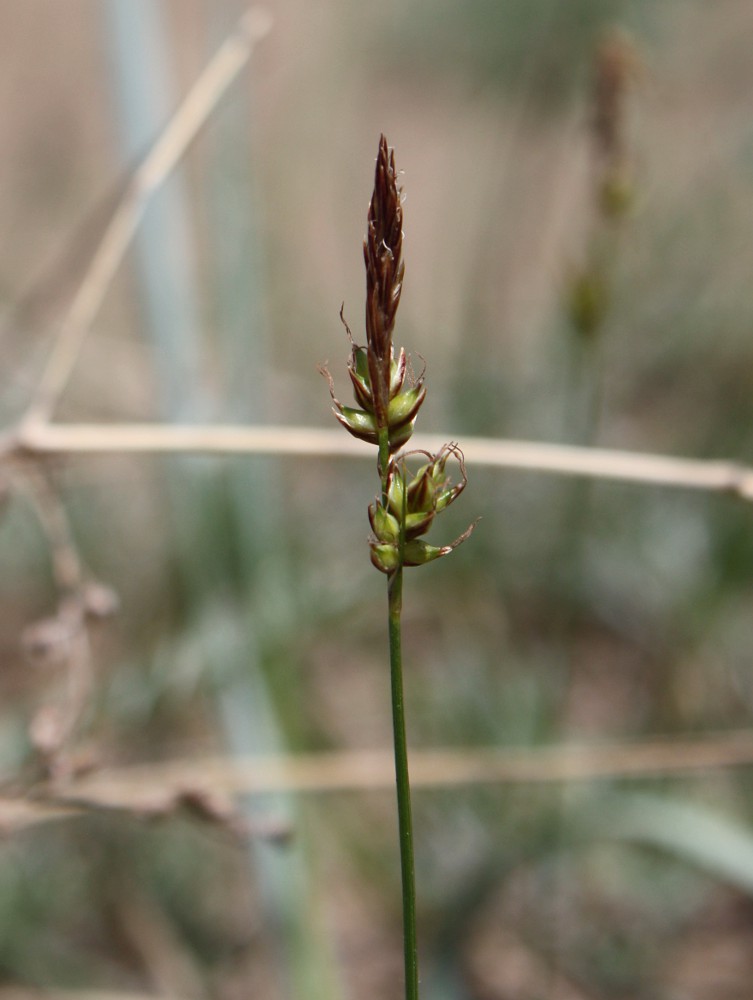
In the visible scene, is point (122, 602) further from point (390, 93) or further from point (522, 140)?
point (390, 93)

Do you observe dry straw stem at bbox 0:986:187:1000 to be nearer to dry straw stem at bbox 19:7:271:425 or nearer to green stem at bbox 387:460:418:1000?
dry straw stem at bbox 19:7:271:425

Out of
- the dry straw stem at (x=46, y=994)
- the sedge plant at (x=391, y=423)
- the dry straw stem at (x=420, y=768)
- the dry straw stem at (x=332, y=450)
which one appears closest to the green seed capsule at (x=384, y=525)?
the sedge plant at (x=391, y=423)

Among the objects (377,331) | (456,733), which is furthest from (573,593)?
(377,331)

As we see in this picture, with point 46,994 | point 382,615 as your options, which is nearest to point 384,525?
point 46,994

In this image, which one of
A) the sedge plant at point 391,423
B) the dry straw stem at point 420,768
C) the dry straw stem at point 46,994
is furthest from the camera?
the dry straw stem at point 46,994

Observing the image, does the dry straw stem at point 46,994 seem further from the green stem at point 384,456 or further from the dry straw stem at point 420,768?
the green stem at point 384,456

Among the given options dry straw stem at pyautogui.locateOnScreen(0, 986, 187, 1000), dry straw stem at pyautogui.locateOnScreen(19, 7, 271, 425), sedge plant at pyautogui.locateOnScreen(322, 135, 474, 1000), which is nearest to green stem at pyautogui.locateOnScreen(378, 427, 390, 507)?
sedge plant at pyautogui.locateOnScreen(322, 135, 474, 1000)

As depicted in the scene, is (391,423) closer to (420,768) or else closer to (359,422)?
(359,422)
